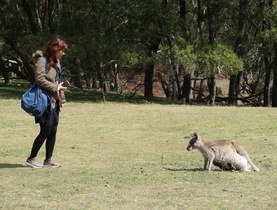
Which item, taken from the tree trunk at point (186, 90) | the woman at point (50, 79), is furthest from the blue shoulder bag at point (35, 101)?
the tree trunk at point (186, 90)

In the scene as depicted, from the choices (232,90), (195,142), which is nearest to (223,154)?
(195,142)

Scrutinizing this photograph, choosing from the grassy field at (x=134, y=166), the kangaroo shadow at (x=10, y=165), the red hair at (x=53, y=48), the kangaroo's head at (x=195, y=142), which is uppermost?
the red hair at (x=53, y=48)

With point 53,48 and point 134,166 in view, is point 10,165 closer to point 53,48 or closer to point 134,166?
point 134,166

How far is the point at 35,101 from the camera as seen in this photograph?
28.7 feet

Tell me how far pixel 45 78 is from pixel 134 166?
2392 mm

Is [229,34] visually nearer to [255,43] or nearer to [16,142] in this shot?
[255,43]

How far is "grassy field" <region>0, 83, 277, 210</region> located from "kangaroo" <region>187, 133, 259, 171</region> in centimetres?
19

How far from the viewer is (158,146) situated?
12.8 metres

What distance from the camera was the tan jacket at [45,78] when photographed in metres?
8.84

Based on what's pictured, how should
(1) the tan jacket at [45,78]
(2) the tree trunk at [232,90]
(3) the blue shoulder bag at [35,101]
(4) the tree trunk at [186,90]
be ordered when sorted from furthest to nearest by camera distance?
(2) the tree trunk at [232,90] < (4) the tree trunk at [186,90] < (1) the tan jacket at [45,78] < (3) the blue shoulder bag at [35,101]

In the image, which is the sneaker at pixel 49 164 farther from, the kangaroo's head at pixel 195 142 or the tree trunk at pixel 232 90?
the tree trunk at pixel 232 90

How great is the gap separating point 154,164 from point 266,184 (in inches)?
103

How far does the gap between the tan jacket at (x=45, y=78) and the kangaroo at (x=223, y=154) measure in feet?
8.14

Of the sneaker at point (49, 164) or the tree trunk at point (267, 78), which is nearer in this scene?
the sneaker at point (49, 164)
